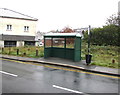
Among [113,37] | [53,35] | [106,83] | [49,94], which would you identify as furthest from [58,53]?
[113,37]

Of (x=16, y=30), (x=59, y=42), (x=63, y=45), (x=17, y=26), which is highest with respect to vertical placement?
(x=17, y=26)

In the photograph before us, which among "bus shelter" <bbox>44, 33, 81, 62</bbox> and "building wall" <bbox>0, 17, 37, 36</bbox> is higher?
"building wall" <bbox>0, 17, 37, 36</bbox>

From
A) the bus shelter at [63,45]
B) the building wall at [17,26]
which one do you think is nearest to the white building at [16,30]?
the building wall at [17,26]

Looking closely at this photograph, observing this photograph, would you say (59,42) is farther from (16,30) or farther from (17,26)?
(17,26)

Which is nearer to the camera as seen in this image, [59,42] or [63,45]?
[63,45]

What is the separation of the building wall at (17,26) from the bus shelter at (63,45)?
1902 cm

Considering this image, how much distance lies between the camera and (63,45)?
45.1ft

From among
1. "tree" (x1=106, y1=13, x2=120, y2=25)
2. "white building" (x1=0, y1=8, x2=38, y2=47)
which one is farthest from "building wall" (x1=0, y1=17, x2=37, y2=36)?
"tree" (x1=106, y1=13, x2=120, y2=25)

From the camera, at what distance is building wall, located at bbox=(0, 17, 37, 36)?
1171 inches

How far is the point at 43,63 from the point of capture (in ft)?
38.6

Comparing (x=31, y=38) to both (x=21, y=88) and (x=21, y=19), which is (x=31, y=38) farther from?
(x=21, y=88)

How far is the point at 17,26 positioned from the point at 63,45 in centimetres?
2094

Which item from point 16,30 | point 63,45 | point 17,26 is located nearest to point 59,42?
point 63,45

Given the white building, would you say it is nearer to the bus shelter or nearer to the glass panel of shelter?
the glass panel of shelter
